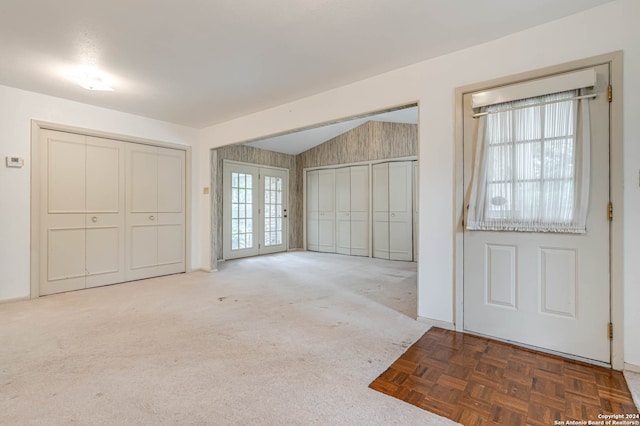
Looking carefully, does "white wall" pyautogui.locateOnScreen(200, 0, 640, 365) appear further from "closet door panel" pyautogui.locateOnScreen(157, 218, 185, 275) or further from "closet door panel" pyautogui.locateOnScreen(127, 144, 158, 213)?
"closet door panel" pyautogui.locateOnScreen(157, 218, 185, 275)

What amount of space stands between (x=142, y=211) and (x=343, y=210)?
13.7 ft

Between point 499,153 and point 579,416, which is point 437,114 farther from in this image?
point 579,416

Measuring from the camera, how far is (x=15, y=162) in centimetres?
346

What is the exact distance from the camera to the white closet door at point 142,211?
4410 mm

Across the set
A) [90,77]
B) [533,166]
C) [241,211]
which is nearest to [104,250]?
[90,77]

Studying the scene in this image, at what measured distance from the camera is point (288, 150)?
7.48 meters

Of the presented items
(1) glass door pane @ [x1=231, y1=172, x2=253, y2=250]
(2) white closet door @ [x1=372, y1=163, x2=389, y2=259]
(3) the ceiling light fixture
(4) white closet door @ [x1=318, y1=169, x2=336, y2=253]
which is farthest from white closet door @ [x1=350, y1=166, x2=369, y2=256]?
(3) the ceiling light fixture

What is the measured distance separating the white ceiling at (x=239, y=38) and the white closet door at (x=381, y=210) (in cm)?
343

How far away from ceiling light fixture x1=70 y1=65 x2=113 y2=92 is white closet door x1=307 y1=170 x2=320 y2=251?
16.4ft

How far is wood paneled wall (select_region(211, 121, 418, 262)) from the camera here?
241 inches

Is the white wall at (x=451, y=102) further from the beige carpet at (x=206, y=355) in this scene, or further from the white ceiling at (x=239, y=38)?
the beige carpet at (x=206, y=355)

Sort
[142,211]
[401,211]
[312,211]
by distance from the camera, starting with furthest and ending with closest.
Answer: [312,211]
[401,211]
[142,211]

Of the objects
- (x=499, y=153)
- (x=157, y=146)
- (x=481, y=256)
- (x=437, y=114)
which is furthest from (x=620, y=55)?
(x=157, y=146)

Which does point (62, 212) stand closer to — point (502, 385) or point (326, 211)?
point (502, 385)
